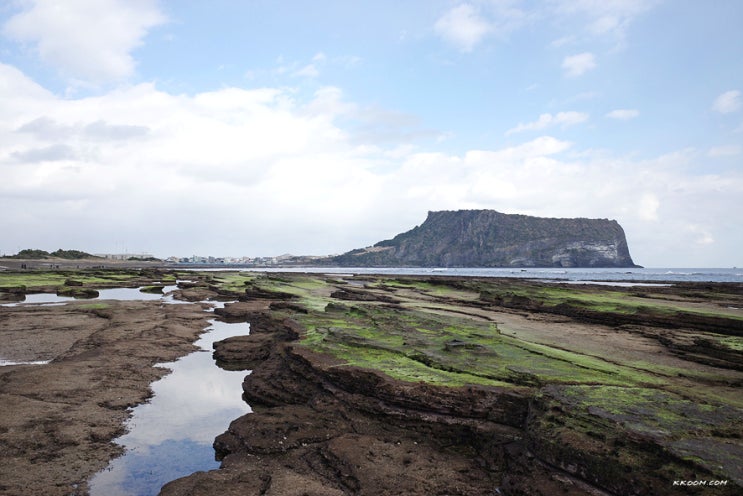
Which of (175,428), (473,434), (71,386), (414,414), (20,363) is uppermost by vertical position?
(414,414)

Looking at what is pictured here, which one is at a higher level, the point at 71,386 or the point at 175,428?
the point at 71,386

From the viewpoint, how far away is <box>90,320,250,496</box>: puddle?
388 inches

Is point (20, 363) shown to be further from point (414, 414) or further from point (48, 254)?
point (48, 254)

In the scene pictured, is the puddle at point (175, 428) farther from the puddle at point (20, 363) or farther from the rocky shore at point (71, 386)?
the puddle at point (20, 363)

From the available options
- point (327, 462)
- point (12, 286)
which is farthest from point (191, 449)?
point (12, 286)

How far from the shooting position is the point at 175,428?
13086 millimetres

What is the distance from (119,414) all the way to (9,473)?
417cm

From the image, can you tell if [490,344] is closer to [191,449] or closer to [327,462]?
[327,462]

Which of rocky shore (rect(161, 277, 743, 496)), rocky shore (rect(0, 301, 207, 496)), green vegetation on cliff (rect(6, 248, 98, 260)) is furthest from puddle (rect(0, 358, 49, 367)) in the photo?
green vegetation on cliff (rect(6, 248, 98, 260))

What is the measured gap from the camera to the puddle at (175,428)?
9.85 m

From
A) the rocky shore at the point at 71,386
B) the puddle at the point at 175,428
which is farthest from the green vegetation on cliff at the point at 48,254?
the puddle at the point at 175,428

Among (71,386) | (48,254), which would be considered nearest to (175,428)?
(71,386)

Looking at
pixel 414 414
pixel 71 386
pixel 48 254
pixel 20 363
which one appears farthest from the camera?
pixel 48 254

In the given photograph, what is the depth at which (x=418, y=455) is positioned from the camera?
10.3 m
